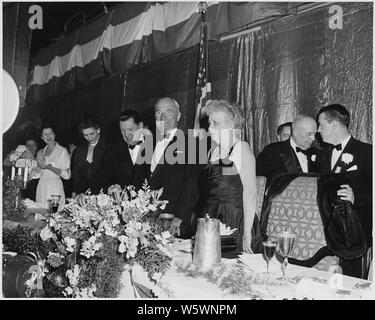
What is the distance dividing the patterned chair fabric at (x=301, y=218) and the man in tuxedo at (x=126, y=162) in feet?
4.47

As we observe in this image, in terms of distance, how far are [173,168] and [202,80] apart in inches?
36.5

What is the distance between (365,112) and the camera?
2.49m

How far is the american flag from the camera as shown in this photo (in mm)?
3348

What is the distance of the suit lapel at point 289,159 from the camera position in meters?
2.89

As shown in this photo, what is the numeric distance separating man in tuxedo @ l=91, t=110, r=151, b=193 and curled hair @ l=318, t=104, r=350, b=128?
135 cm

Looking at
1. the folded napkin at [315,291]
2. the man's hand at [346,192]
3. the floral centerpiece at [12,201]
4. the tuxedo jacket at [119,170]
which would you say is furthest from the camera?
the tuxedo jacket at [119,170]

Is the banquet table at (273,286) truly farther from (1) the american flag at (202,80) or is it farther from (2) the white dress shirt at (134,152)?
(1) the american flag at (202,80)

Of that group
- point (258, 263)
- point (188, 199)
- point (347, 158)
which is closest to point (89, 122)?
point (188, 199)

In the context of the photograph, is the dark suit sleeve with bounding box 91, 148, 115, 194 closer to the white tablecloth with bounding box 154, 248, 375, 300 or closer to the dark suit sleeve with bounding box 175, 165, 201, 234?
the dark suit sleeve with bounding box 175, 165, 201, 234

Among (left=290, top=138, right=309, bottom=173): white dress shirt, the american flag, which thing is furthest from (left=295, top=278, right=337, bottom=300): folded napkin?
the american flag

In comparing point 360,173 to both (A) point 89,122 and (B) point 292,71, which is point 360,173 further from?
(A) point 89,122

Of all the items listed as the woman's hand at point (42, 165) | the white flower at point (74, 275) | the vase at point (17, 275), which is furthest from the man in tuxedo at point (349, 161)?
the woman's hand at point (42, 165)
